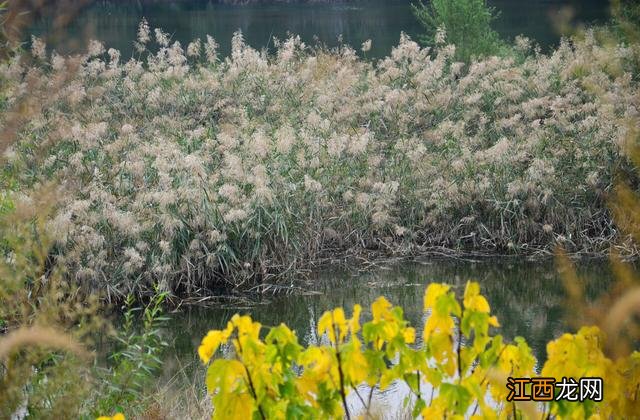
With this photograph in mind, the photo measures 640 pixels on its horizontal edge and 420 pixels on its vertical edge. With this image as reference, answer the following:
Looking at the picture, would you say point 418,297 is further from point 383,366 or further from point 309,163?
point 383,366

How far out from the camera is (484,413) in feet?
8.74

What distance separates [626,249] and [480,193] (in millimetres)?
1697

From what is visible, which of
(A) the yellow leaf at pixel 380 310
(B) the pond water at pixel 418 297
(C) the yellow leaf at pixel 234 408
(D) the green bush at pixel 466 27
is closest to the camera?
(C) the yellow leaf at pixel 234 408

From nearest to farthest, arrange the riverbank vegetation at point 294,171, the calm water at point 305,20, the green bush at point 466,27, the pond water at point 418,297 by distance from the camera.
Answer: the pond water at point 418,297 → the riverbank vegetation at point 294,171 → the green bush at point 466,27 → the calm water at point 305,20

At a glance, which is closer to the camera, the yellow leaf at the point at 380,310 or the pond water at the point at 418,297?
the yellow leaf at the point at 380,310

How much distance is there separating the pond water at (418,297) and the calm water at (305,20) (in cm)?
1411

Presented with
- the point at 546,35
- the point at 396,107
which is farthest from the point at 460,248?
the point at 546,35

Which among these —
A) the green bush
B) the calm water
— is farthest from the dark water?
the calm water

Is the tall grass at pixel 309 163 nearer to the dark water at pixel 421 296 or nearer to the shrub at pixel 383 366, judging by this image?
the dark water at pixel 421 296

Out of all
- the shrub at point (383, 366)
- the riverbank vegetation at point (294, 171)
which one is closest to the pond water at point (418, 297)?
the riverbank vegetation at point (294, 171)

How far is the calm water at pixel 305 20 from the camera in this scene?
27.5 metres

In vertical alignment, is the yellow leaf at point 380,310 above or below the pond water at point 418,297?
above

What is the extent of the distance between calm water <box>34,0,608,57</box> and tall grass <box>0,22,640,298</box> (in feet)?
33.0

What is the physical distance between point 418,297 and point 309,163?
2.24 metres
